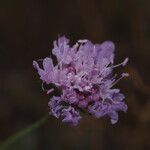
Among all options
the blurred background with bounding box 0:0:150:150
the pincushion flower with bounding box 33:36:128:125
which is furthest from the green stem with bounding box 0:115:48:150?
the blurred background with bounding box 0:0:150:150

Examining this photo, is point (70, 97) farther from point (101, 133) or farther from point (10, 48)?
point (10, 48)

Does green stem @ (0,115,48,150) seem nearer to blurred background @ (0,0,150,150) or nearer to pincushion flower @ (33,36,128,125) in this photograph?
pincushion flower @ (33,36,128,125)

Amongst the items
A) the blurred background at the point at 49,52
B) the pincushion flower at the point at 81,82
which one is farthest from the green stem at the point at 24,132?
the blurred background at the point at 49,52

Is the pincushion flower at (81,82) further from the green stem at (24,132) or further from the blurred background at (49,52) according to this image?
the blurred background at (49,52)

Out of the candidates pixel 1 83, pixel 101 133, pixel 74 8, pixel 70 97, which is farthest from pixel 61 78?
pixel 74 8

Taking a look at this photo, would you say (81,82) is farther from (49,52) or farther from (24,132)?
(49,52)

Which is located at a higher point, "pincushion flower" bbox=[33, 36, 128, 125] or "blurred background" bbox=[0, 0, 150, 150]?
"pincushion flower" bbox=[33, 36, 128, 125]

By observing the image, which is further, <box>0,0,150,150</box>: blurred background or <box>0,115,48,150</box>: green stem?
<box>0,0,150,150</box>: blurred background
